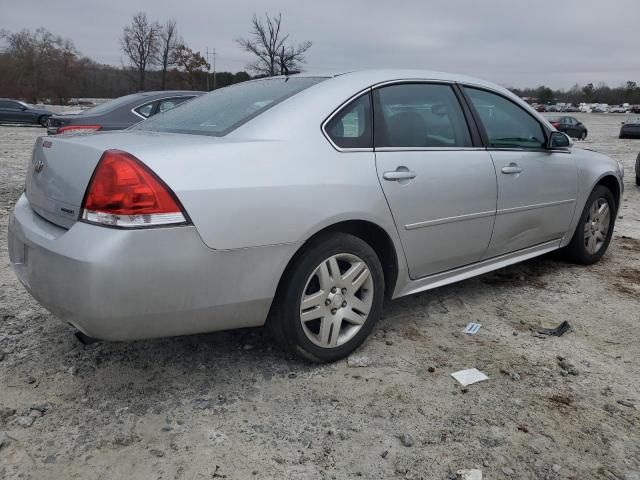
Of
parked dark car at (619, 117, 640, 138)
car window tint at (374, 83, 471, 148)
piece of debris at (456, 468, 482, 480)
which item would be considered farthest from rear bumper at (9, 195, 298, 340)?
parked dark car at (619, 117, 640, 138)

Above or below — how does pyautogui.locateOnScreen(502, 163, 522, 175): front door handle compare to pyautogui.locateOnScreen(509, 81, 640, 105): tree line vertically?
below

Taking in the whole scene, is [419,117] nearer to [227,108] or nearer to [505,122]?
[505,122]

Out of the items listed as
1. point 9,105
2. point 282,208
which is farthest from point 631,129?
point 282,208

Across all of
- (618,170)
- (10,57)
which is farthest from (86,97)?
(618,170)

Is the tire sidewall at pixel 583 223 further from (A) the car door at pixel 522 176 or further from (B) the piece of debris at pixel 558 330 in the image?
(B) the piece of debris at pixel 558 330

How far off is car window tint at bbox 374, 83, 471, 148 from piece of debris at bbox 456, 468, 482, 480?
1.61 metres

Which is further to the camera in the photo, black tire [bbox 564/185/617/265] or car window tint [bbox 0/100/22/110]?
car window tint [bbox 0/100/22/110]

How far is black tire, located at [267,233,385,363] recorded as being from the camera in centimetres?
256

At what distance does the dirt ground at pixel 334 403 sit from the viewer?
2100 mm

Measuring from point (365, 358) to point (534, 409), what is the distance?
87cm

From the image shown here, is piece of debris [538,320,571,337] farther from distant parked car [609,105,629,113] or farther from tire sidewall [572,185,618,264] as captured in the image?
distant parked car [609,105,629,113]

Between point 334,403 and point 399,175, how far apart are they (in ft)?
3.94

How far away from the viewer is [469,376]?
9.05 feet

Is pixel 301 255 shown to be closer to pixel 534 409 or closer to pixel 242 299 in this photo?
pixel 242 299
